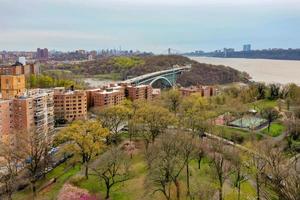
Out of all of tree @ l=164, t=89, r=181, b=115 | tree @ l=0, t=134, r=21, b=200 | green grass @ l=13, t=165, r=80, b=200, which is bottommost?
green grass @ l=13, t=165, r=80, b=200

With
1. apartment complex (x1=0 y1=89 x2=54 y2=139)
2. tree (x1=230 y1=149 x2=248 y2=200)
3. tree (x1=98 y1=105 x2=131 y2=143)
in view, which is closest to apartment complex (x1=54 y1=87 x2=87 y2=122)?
apartment complex (x1=0 y1=89 x2=54 y2=139)

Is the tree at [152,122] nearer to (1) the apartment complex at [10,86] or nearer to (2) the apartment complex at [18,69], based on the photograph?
(1) the apartment complex at [10,86]

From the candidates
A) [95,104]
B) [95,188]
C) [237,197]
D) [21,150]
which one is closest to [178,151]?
[237,197]

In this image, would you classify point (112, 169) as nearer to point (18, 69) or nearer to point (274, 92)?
point (274, 92)

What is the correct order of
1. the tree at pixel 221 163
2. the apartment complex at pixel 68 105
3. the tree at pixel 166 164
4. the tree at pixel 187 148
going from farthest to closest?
the apartment complex at pixel 68 105
the tree at pixel 187 148
the tree at pixel 221 163
the tree at pixel 166 164

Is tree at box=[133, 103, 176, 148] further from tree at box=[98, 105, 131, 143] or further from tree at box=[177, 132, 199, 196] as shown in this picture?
tree at box=[177, 132, 199, 196]

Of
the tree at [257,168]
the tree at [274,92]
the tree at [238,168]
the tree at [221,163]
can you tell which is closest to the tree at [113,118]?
the tree at [221,163]

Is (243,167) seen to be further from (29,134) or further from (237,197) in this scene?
(29,134)

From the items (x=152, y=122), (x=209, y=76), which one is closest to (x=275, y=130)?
(x=152, y=122)
